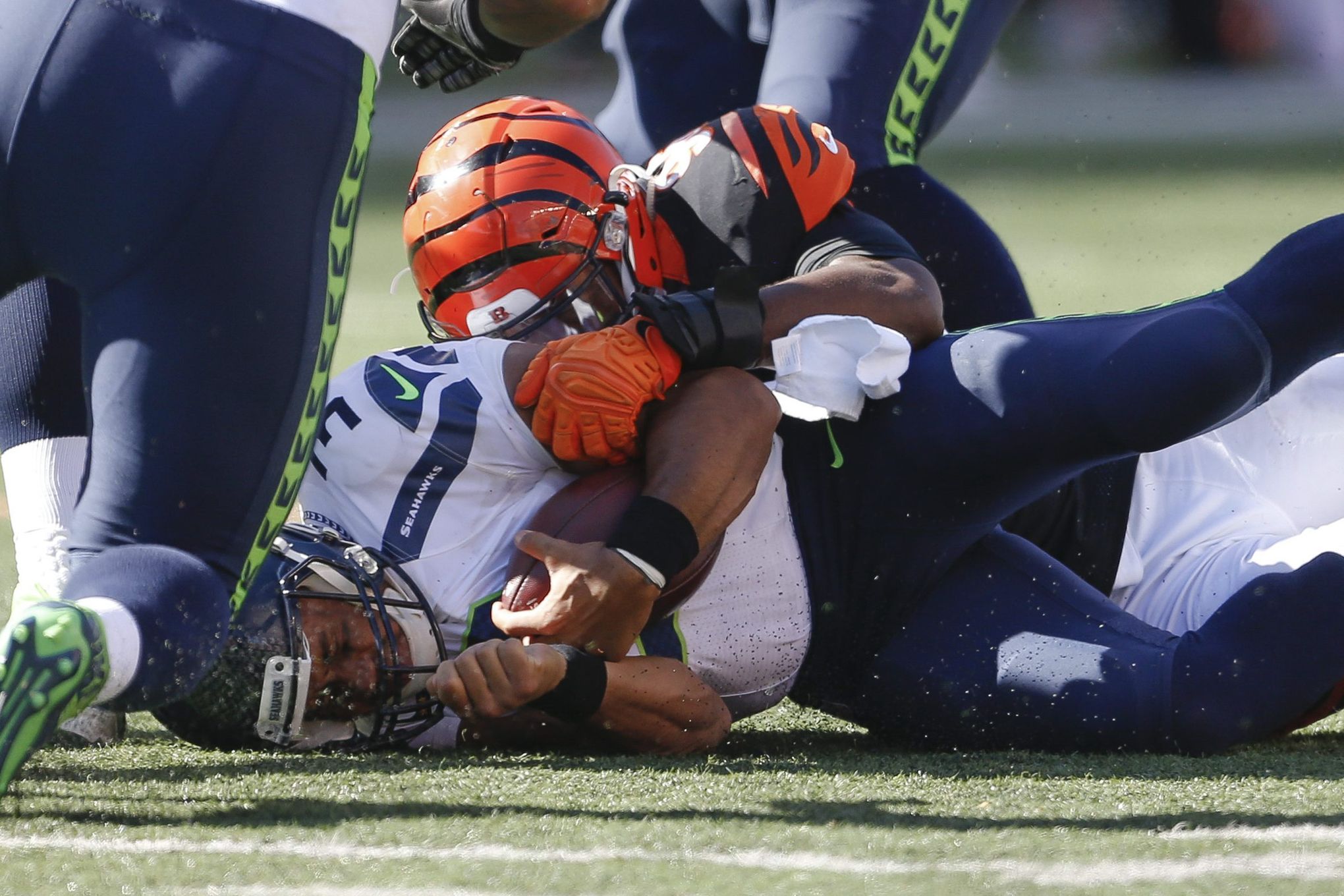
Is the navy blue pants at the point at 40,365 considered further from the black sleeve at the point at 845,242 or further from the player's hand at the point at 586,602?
the black sleeve at the point at 845,242

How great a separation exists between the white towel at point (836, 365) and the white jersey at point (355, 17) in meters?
0.84

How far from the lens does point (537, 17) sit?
6.40 ft

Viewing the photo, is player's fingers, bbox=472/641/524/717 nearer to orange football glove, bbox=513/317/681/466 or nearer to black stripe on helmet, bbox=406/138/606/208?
orange football glove, bbox=513/317/681/466

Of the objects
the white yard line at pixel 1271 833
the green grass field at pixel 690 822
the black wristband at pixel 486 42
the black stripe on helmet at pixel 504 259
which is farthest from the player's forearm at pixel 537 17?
the white yard line at pixel 1271 833

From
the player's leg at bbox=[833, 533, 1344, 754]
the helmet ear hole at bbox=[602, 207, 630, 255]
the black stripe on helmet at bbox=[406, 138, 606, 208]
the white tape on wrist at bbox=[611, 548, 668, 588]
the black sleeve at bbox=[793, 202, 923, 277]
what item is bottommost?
the player's leg at bbox=[833, 533, 1344, 754]

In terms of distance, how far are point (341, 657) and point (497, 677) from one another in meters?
0.23

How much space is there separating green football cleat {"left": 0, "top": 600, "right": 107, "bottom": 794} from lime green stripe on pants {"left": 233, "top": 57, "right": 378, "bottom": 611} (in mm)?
207

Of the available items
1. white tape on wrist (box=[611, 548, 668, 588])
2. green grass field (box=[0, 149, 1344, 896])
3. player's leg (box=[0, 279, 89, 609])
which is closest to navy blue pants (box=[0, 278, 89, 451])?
player's leg (box=[0, 279, 89, 609])

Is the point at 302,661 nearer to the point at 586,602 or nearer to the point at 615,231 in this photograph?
the point at 586,602

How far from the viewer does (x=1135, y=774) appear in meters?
1.97

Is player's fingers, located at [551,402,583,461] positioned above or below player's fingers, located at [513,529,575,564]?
above

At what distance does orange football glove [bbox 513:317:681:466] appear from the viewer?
2154 mm

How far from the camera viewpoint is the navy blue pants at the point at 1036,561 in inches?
85.0

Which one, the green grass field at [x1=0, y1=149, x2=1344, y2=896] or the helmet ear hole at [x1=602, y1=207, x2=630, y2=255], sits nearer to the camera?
the green grass field at [x1=0, y1=149, x2=1344, y2=896]
